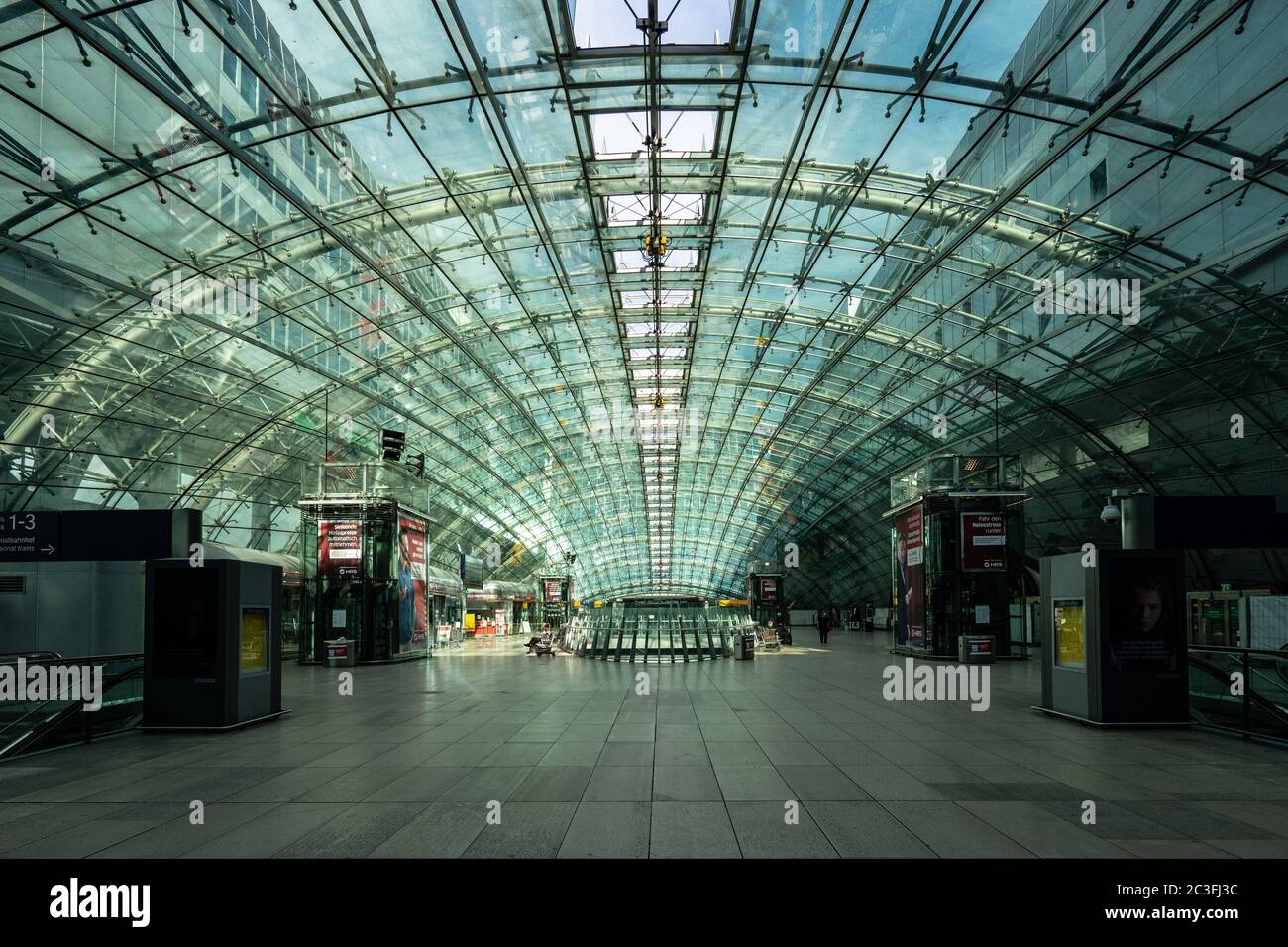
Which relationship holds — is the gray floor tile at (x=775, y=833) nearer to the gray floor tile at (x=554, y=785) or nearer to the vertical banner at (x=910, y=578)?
the gray floor tile at (x=554, y=785)

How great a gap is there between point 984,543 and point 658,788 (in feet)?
72.2

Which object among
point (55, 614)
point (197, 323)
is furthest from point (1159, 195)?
point (55, 614)

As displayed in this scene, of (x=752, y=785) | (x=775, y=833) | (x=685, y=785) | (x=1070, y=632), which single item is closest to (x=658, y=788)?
(x=685, y=785)

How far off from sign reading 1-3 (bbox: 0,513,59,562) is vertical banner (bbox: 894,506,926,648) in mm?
25086

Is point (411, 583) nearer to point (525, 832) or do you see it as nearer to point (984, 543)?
point (984, 543)

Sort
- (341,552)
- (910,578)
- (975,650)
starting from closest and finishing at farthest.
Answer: (975,650) → (341,552) → (910,578)

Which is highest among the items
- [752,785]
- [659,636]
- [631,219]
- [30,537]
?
[631,219]

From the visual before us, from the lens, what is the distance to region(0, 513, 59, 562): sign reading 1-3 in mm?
13789

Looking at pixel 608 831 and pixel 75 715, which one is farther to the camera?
pixel 75 715

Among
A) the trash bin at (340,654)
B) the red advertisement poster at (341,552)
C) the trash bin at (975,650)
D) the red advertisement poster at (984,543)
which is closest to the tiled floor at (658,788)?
the trash bin at (975,650)

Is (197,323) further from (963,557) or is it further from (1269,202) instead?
(1269,202)

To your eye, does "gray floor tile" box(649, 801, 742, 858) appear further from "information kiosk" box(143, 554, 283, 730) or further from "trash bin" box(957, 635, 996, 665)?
"trash bin" box(957, 635, 996, 665)

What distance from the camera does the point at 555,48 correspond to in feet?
59.1

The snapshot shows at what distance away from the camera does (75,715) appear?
486 inches
